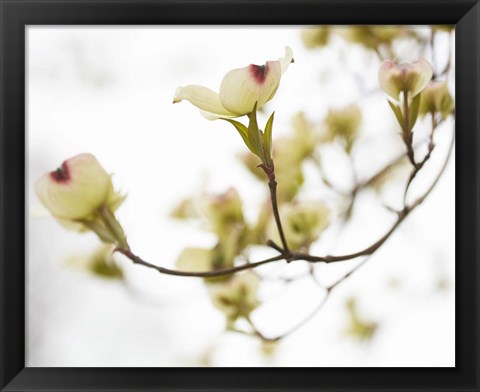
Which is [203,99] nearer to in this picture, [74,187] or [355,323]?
[74,187]

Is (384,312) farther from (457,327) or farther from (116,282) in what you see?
(116,282)

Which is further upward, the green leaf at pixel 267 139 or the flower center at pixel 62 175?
the green leaf at pixel 267 139

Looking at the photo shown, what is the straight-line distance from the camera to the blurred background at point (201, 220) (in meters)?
0.59

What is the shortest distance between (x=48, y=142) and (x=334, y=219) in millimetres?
360

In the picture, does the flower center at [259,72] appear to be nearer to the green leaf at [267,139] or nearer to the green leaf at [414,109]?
the green leaf at [267,139]

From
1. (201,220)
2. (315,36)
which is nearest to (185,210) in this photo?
(201,220)

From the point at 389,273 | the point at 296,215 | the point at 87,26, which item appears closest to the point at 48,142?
the point at 87,26

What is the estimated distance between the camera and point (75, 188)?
0.43 m

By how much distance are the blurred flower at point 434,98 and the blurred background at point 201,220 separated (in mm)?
55

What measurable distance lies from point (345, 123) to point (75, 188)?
1.14 feet

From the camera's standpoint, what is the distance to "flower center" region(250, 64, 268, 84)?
400 millimetres

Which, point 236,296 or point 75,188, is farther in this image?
point 236,296
